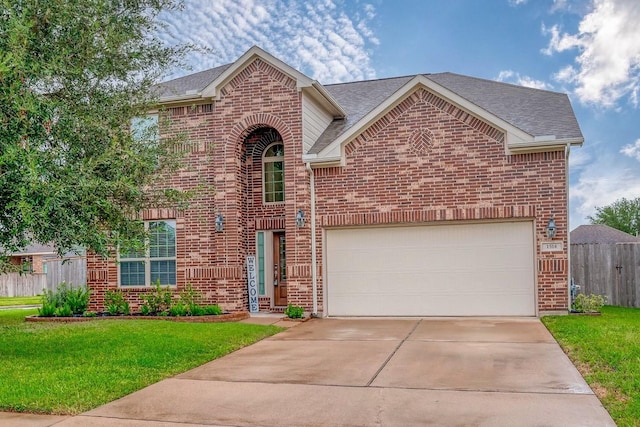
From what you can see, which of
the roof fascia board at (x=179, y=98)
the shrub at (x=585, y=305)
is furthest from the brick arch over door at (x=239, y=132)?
the shrub at (x=585, y=305)

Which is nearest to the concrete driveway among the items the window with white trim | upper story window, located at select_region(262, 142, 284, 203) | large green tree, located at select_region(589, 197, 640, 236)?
upper story window, located at select_region(262, 142, 284, 203)

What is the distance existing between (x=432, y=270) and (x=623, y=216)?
36527mm

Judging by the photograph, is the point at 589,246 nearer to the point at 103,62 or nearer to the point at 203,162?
the point at 203,162

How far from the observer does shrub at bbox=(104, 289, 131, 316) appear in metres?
15.0

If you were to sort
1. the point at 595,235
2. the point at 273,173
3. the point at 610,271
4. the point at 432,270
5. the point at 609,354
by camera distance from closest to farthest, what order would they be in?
the point at 609,354
the point at 432,270
the point at 273,173
the point at 610,271
the point at 595,235

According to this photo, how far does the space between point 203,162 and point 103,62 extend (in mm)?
Answer: 6231

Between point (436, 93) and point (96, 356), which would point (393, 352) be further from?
point (436, 93)

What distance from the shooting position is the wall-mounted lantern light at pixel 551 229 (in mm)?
12852

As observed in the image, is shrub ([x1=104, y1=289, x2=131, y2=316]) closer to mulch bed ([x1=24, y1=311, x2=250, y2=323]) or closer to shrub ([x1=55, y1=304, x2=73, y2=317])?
mulch bed ([x1=24, y1=311, x2=250, y2=323])

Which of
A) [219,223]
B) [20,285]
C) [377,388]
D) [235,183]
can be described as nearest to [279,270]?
[219,223]

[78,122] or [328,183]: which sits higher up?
[78,122]

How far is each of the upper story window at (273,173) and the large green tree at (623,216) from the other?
1438 inches

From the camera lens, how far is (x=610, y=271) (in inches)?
648

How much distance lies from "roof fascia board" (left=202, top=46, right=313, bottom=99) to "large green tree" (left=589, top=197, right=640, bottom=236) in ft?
122
